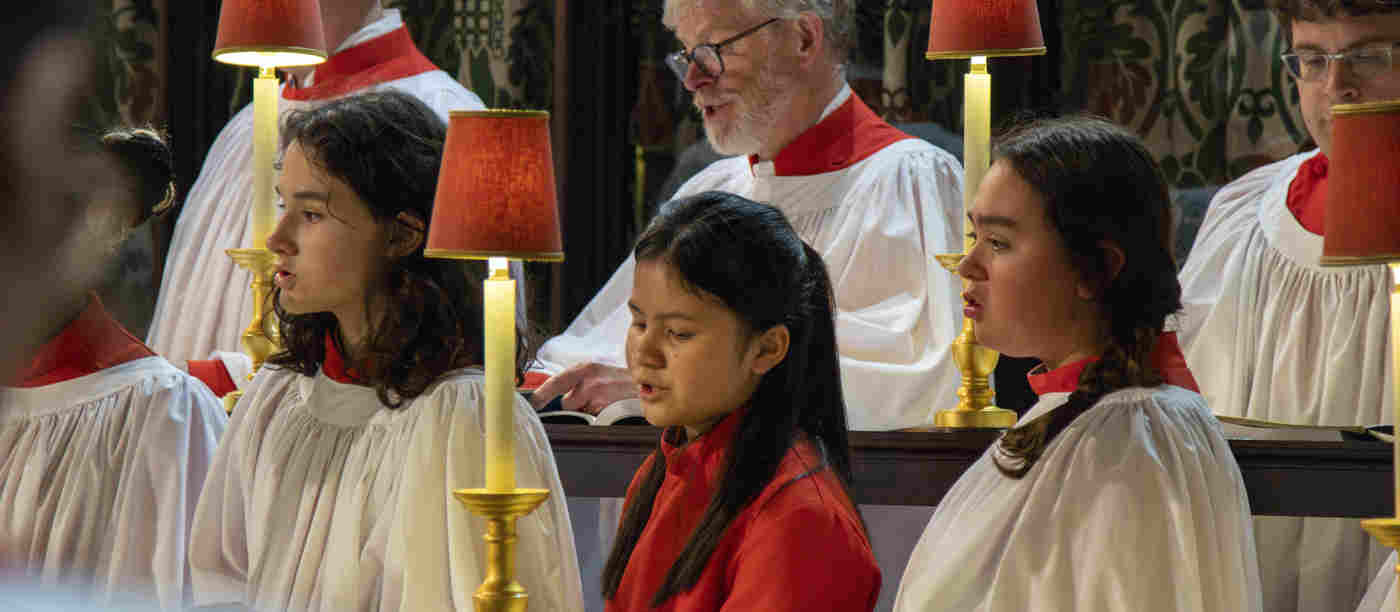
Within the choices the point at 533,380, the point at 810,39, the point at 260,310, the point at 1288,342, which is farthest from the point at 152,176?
the point at 1288,342

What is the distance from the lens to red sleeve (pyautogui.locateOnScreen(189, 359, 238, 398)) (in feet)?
10.7

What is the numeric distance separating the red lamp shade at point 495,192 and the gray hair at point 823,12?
186 cm

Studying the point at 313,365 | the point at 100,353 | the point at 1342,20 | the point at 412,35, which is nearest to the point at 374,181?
the point at 313,365

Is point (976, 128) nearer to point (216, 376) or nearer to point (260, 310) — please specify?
point (260, 310)

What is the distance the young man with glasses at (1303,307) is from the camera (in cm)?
274

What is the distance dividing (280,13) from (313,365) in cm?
78

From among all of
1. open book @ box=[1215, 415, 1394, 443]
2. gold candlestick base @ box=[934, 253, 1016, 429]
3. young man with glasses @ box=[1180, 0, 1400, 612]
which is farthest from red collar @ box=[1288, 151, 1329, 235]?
gold candlestick base @ box=[934, 253, 1016, 429]

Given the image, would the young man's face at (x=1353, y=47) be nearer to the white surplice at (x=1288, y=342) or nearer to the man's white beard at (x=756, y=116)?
the white surplice at (x=1288, y=342)

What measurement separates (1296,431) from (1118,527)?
87 cm

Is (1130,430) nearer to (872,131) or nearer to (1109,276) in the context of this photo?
(1109,276)

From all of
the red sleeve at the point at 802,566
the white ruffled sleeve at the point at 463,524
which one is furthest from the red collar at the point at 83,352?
the red sleeve at the point at 802,566

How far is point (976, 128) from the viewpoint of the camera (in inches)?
110

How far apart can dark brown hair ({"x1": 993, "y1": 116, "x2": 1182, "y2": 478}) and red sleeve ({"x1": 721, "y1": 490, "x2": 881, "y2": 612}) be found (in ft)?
0.74

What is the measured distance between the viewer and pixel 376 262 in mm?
2471
